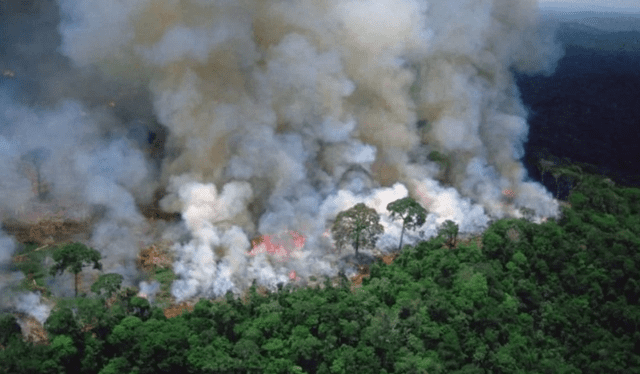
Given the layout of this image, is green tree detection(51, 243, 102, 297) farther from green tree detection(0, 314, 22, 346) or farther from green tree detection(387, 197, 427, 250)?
green tree detection(387, 197, 427, 250)

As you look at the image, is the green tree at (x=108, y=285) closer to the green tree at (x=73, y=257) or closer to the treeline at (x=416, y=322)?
the treeline at (x=416, y=322)

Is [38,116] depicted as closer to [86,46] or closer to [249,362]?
[86,46]

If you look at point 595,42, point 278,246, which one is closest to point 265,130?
point 278,246

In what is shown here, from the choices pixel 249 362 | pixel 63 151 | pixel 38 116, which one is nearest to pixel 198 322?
pixel 249 362

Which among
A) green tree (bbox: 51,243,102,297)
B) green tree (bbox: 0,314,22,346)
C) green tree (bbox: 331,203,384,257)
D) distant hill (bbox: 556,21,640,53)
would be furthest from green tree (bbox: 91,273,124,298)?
distant hill (bbox: 556,21,640,53)

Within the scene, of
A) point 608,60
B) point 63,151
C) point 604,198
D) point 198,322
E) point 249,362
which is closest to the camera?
point 249,362

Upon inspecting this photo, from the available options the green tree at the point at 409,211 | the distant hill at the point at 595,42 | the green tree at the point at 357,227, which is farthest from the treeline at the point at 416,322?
the distant hill at the point at 595,42
